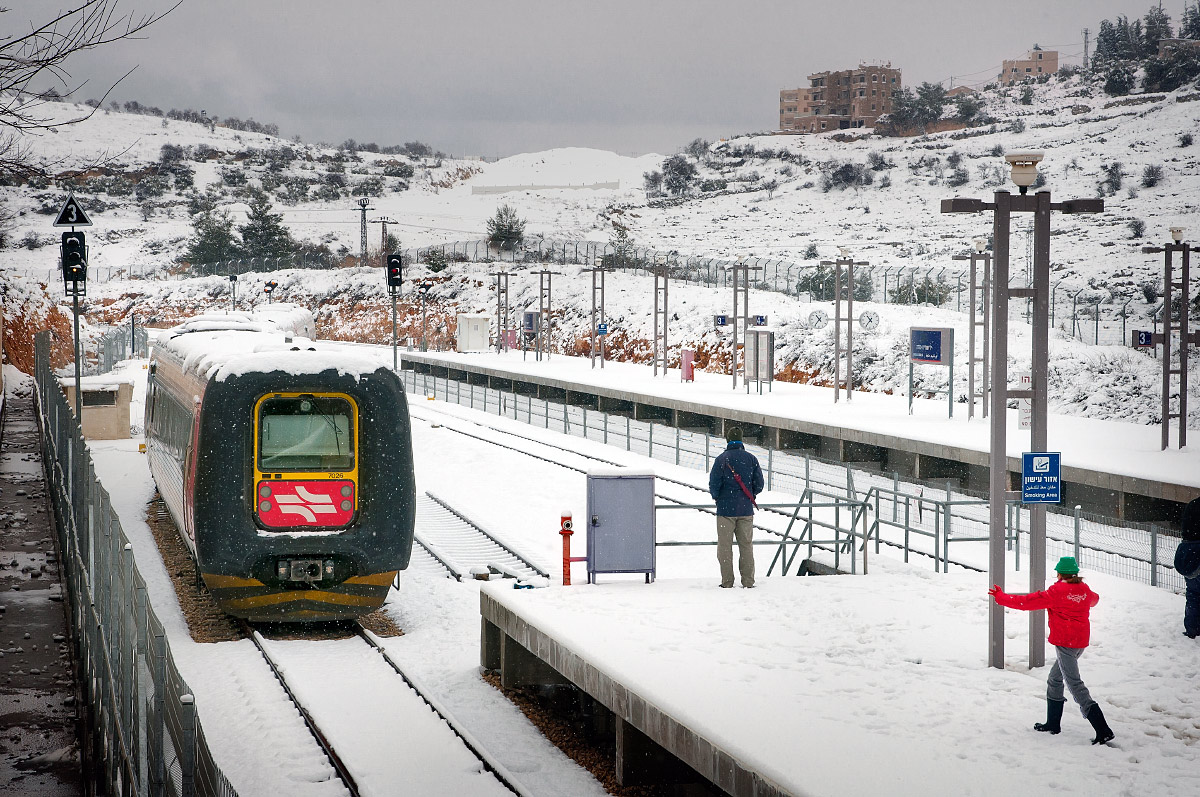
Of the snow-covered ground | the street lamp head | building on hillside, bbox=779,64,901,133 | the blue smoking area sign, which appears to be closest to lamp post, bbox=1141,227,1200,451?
the snow-covered ground

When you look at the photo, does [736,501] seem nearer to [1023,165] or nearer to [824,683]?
[824,683]

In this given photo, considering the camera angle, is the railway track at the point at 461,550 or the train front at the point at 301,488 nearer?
the train front at the point at 301,488

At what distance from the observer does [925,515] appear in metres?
20.8

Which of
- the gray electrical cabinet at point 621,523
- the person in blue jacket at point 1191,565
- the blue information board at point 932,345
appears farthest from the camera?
the blue information board at point 932,345

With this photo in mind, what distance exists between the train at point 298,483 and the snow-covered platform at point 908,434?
12.8 metres

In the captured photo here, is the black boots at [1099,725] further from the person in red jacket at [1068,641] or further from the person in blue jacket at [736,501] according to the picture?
the person in blue jacket at [736,501]

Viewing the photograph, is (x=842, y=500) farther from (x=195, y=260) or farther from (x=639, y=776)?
(x=195, y=260)

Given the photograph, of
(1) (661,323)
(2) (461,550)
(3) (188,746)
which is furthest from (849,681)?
(1) (661,323)

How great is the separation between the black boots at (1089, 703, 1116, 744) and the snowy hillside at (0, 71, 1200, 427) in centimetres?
3123

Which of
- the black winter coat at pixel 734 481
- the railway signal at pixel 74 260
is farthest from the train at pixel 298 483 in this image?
the railway signal at pixel 74 260

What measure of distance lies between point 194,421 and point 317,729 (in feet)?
14.5

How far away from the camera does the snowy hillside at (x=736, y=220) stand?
5028cm

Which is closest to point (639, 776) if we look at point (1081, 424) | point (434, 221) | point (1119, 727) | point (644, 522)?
point (1119, 727)

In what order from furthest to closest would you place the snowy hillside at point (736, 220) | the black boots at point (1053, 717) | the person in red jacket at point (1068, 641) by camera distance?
the snowy hillside at point (736, 220) < the black boots at point (1053, 717) < the person in red jacket at point (1068, 641)
